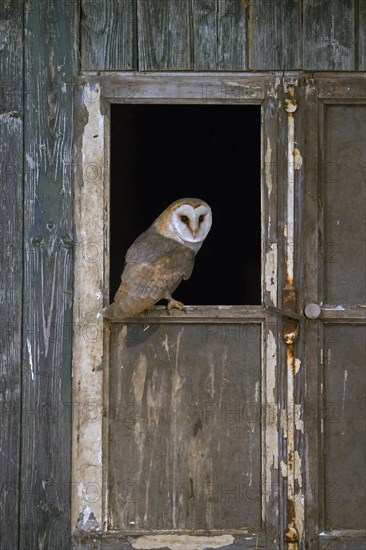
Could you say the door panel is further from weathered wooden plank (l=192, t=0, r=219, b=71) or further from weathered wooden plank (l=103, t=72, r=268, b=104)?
weathered wooden plank (l=192, t=0, r=219, b=71)

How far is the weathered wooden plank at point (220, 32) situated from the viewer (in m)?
2.97

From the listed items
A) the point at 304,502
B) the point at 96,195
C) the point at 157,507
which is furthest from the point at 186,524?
the point at 96,195

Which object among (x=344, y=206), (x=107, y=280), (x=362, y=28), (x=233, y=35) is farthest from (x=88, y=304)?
(x=362, y=28)

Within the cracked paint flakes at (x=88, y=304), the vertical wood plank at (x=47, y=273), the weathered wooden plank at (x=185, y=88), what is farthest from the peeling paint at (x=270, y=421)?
the weathered wooden plank at (x=185, y=88)

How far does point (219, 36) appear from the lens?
298 cm

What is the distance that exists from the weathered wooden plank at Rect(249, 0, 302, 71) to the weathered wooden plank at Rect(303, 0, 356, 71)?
35 mm

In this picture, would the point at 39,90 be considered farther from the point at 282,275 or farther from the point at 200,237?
the point at 282,275

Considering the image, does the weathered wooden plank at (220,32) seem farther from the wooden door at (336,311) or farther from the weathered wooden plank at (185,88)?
the wooden door at (336,311)

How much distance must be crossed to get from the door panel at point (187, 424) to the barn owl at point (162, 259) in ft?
0.49

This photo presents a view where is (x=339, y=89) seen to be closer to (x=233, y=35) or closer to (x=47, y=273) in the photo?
(x=233, y=35)

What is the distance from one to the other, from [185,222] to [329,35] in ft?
2.72

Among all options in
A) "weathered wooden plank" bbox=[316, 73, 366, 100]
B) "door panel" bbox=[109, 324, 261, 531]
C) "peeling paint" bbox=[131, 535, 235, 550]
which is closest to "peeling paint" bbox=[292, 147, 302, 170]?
"weathered wooden plank" bbox=[316, 73, 366, 100]

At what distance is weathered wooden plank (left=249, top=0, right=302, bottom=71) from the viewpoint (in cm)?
297

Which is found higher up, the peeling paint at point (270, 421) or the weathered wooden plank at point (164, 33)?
the weathered wooden plank at point (164, 33)
